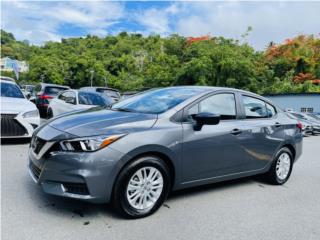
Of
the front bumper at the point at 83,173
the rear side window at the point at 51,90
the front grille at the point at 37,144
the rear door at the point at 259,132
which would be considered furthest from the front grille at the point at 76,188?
the rear side window at the point at 51,90

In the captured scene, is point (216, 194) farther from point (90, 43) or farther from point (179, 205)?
point (90, 43)

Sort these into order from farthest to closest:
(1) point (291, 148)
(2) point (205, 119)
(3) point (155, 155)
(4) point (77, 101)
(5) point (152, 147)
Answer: (4) point (77, 101), (1) point (291, 148), (2) point (205, 119), (3) point (155, 155), (5) point (152, 147)

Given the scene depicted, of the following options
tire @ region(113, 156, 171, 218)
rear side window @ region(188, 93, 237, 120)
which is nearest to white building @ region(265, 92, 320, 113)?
rear side window @ region(188, 93, 237, 120)

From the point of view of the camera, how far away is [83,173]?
3.15 m

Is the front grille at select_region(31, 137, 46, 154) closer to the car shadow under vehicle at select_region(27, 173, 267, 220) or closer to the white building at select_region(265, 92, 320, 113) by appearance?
the car shadow under vehicle at select_region(27, 173, 267, 220)

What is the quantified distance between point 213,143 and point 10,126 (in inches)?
188

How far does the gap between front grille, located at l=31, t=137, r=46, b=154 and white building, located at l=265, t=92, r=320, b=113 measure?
26.0 metres

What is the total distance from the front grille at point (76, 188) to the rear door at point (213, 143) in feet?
4.07

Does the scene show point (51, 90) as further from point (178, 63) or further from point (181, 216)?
point (178, 63)

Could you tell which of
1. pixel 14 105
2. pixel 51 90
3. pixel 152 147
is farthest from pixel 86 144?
pixel 51 90

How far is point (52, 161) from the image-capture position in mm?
3266

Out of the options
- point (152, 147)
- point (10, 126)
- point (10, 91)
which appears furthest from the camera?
point (10, 91)

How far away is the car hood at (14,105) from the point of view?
6.71 meters

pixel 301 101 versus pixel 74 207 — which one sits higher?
pixel 301 101
